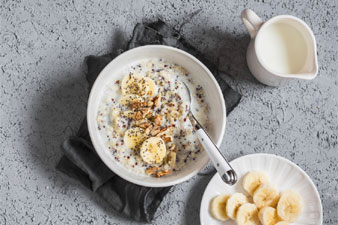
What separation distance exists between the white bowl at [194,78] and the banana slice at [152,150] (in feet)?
0.19

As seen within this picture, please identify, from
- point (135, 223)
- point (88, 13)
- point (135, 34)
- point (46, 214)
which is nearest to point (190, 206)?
point (135, 223)

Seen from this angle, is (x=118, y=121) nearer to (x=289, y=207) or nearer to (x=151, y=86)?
(x=151, y=86)

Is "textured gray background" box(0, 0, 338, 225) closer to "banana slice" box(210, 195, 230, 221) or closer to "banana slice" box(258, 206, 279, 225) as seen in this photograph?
"banana slice" box(210, 195, 230, 221)

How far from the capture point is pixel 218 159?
117 centimetres

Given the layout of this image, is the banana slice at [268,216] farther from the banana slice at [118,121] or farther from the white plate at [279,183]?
the banana slice at [118,121]

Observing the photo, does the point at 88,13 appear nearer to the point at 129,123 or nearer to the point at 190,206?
the point at 129,123

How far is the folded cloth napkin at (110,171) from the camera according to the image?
1.33 m

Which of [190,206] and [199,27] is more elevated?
[199,27]

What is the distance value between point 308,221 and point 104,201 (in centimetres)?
60

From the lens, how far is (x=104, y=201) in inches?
54.1

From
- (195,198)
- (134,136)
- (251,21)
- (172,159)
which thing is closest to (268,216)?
(195,198)

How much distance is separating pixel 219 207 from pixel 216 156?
0.24m

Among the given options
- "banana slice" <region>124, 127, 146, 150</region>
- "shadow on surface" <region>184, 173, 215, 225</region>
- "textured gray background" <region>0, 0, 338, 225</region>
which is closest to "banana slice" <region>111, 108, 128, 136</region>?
"banana slice" <region>124, 127, 146, 150</region>

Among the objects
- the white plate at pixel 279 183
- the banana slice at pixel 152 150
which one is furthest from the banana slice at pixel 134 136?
the white plate at pixel 279 183
